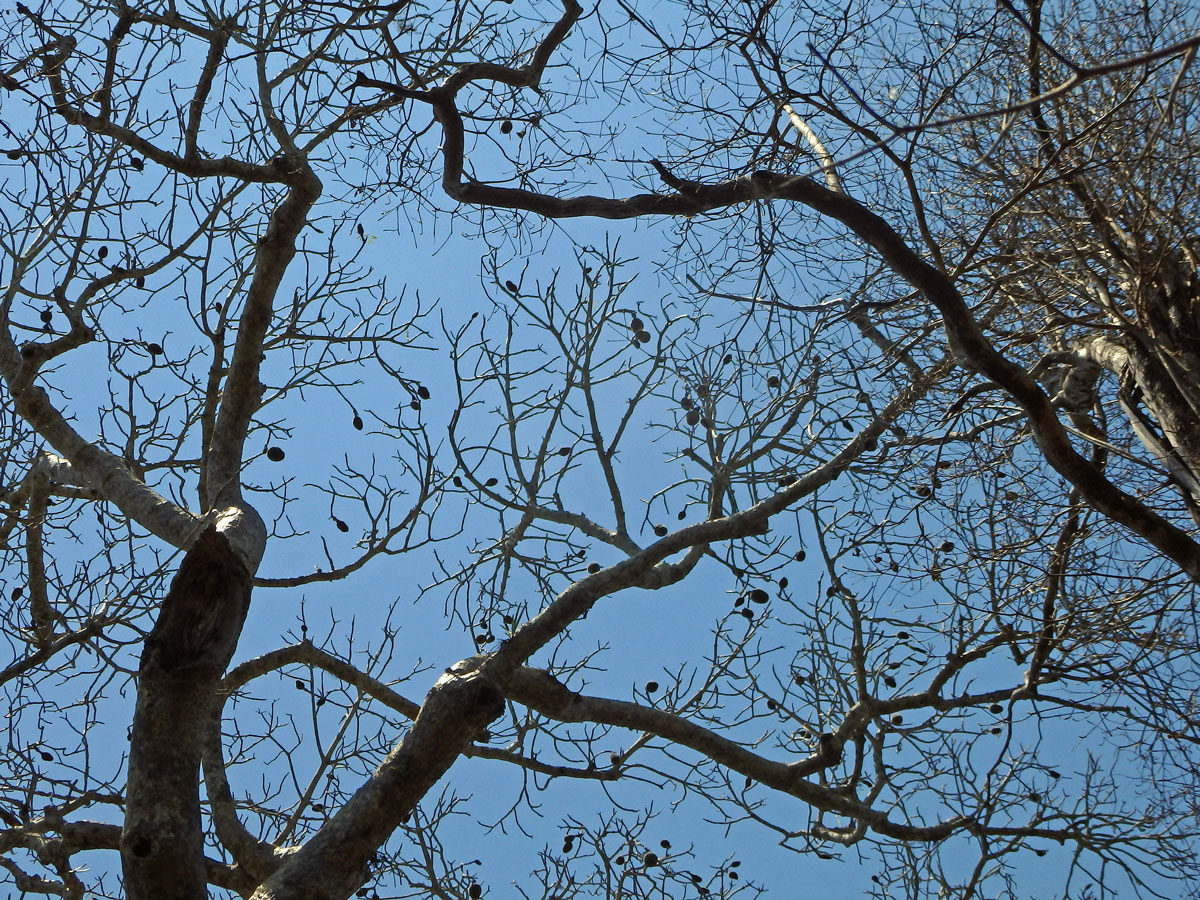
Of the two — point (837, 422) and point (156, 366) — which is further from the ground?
point (837, 422)

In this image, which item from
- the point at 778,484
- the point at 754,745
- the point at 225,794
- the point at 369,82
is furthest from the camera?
the point at 754,745

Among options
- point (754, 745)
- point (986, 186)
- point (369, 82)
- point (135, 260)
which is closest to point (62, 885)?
point (135, 260)

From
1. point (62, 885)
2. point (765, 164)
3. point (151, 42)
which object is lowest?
point (62, 885)

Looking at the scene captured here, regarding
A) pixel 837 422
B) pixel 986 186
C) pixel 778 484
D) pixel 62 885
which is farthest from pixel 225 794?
pixel 986 186

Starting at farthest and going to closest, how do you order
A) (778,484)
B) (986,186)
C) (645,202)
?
(778,484), (986,186), (645,202)

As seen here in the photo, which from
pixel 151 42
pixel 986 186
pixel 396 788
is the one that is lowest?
pixel 396 788

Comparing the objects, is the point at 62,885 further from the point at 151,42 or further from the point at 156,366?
the point at 151,42

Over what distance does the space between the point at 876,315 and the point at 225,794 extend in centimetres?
385

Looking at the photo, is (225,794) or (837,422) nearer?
(225,794)

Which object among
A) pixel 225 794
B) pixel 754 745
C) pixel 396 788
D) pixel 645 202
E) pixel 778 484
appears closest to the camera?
pixel 396 788

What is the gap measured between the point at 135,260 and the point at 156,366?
63 cm

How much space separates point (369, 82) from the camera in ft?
13.1

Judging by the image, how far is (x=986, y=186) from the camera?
16.1 feet

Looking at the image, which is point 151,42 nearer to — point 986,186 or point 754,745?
point 986,186
